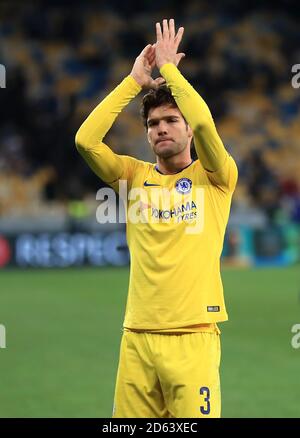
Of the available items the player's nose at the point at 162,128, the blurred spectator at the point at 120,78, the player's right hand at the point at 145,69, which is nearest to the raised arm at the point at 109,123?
the player's right hand at the point at 145,69

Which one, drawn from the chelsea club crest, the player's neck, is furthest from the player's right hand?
the chelsea club crest

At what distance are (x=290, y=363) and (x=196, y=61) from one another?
16.4 meters

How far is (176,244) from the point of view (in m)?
3.59

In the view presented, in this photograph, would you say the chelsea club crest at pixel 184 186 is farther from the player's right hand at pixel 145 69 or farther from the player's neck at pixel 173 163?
the player's right hand at pixel 145 69

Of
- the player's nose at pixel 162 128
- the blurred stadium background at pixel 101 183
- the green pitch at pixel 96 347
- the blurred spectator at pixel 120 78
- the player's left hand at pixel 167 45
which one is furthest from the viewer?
the blurred spectator at pixel 120 78

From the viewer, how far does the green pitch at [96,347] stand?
6426 millimetres

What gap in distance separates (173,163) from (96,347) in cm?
538

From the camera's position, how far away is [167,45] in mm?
3750

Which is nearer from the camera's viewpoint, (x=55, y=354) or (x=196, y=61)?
(x=55, y=354)

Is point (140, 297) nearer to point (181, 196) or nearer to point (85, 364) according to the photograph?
point (181, 196)

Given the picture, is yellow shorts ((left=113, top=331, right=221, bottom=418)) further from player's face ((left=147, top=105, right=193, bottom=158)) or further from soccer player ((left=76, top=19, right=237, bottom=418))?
player's face ((left=147, top=105, right=193, bottom=158))

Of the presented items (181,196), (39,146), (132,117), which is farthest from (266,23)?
(181,196)

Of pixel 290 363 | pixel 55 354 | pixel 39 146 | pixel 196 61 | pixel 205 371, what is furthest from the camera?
pixel 196 61
